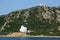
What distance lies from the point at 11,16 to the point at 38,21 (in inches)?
599

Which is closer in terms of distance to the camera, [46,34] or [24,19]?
[46,34]

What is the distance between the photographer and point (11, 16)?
13950 centimetres

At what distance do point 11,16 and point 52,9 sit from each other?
18.5m

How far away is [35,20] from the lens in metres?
131

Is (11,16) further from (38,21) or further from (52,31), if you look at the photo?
(52,31)

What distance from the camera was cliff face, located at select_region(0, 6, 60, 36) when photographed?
122m

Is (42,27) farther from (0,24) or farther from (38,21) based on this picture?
(0,24)

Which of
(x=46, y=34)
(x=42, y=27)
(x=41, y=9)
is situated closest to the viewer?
(x=46, y=34)

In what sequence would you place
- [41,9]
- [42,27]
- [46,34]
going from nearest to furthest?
1. [46,34]
2. [42,27]
3. [41,9]

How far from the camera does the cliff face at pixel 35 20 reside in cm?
12234

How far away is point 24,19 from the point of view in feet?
433

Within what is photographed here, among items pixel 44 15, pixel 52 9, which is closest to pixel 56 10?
pixel 52 9

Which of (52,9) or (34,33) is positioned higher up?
(52,9)

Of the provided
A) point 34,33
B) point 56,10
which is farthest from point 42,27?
point 56,10
